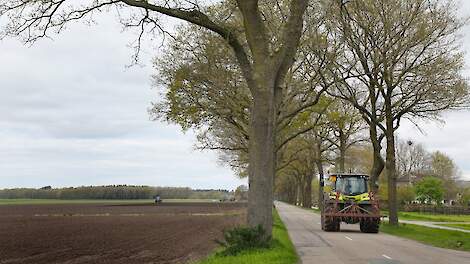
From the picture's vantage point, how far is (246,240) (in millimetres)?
15555

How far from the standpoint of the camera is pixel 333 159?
6250 centimetres

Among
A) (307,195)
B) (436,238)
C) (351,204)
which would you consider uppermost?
(307,195)

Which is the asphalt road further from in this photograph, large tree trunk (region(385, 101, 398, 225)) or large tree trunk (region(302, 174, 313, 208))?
large tree trunk (region(302, 174, 313, 208))

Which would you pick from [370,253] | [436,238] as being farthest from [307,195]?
[370,253]

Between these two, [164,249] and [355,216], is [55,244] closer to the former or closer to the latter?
[164,249]

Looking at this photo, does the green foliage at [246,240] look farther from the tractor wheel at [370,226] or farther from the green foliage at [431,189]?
the green foliage at [431,189]

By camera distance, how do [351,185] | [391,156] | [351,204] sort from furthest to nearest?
[391,156] < [351,185] < [351,204]

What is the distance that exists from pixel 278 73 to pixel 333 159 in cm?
4679

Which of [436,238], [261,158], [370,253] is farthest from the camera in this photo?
[436,238]

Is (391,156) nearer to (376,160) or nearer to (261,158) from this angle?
(376,160)

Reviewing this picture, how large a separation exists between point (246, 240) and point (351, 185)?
17.5 meters

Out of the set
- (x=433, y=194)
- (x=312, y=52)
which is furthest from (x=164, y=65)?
(x=433, y=194)

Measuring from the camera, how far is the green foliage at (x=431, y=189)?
94250 mm

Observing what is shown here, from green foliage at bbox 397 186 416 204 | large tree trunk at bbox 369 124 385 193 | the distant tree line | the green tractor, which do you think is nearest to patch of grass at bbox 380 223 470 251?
the green tractor
